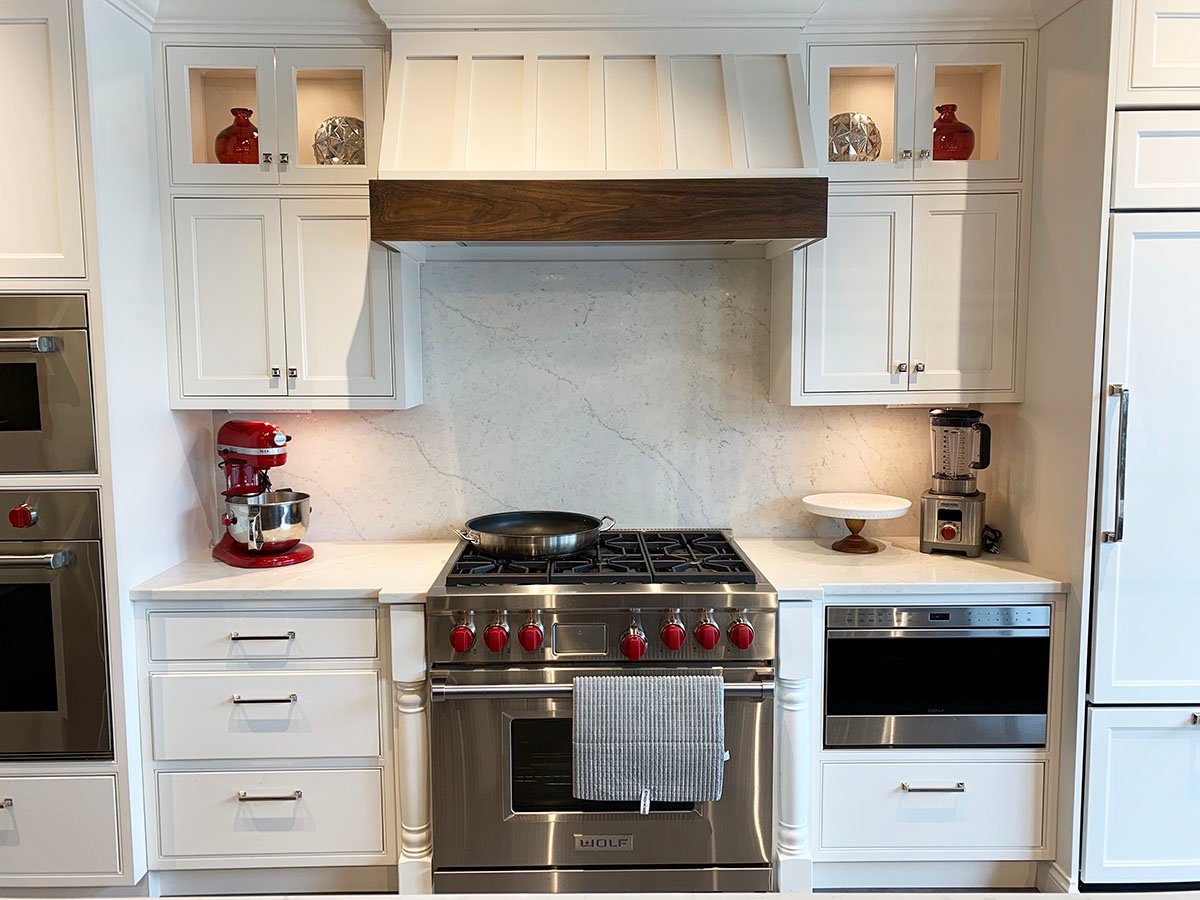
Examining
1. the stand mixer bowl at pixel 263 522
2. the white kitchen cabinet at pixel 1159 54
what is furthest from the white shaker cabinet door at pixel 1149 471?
the stand mixer bowl at pixel 263 522

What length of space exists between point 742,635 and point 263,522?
4.80 ft

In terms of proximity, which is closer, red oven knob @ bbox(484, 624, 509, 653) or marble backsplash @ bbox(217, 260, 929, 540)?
red oven knob @ bbox(484, 624, 509, 653)

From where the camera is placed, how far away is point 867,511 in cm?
273

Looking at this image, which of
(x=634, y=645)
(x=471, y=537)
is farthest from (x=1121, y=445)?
(x=471, y=537)

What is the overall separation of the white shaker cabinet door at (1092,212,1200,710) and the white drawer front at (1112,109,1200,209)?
1.7 inches

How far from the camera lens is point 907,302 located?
271cm

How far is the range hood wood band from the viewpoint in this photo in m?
2.28

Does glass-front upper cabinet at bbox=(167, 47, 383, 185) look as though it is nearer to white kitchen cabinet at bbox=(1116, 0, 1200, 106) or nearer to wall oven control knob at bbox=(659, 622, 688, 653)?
wall oven control knob at bbox=(659, 622, 688, 653)

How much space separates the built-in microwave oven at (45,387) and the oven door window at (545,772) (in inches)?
54.0

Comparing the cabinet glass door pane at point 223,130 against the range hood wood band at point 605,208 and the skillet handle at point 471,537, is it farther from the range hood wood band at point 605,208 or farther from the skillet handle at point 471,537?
the skillet handle at point 471,537

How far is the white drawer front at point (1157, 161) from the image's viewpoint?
2270 mm

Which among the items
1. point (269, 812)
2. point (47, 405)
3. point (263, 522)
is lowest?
point (269, 812)

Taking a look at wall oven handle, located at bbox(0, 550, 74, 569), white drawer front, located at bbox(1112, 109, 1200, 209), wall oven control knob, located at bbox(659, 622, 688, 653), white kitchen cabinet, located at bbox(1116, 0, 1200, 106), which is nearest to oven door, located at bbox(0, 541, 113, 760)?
wall oven handle, located at bbox(0, 550, 74, 569)

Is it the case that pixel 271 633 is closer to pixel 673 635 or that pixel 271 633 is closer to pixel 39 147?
pixel 673 635
